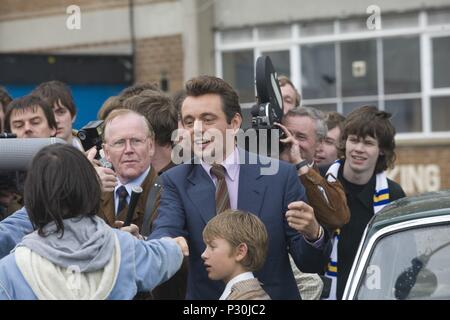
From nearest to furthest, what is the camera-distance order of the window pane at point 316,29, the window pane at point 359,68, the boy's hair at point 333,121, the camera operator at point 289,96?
the camera operator at point 289,96
the boy's hair at point 333,121
the window pane at point 359,68
the window pane at point 316,29

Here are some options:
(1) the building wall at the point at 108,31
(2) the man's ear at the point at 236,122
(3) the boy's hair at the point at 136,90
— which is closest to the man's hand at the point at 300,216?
(2) the man's ear at the point at 236,122

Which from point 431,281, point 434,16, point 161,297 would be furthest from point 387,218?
point 434,16

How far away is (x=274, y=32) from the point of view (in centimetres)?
1423

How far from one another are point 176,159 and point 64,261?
207 centimetres

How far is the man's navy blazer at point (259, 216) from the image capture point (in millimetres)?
4211

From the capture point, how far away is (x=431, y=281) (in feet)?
12.7

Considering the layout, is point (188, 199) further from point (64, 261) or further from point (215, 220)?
point (64, 261)

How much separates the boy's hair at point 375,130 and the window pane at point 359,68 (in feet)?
24.7

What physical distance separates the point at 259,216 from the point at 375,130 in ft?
6.77

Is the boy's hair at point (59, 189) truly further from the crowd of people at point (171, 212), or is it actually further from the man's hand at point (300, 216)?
the man's hand at point (300, 216)

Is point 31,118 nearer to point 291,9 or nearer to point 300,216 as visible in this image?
point 300,216

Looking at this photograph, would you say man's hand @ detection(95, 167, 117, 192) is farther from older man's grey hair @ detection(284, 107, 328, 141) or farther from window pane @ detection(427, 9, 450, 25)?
window pane @ detection(427, 9, 450, 25)

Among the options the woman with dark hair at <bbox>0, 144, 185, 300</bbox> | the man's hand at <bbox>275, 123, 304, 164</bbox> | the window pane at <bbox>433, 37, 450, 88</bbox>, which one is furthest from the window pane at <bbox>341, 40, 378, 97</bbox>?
the woman with dark hair at <bbox>0, 144, 185, 300</bbox>

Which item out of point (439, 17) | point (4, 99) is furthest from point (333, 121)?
point (439, 17)
